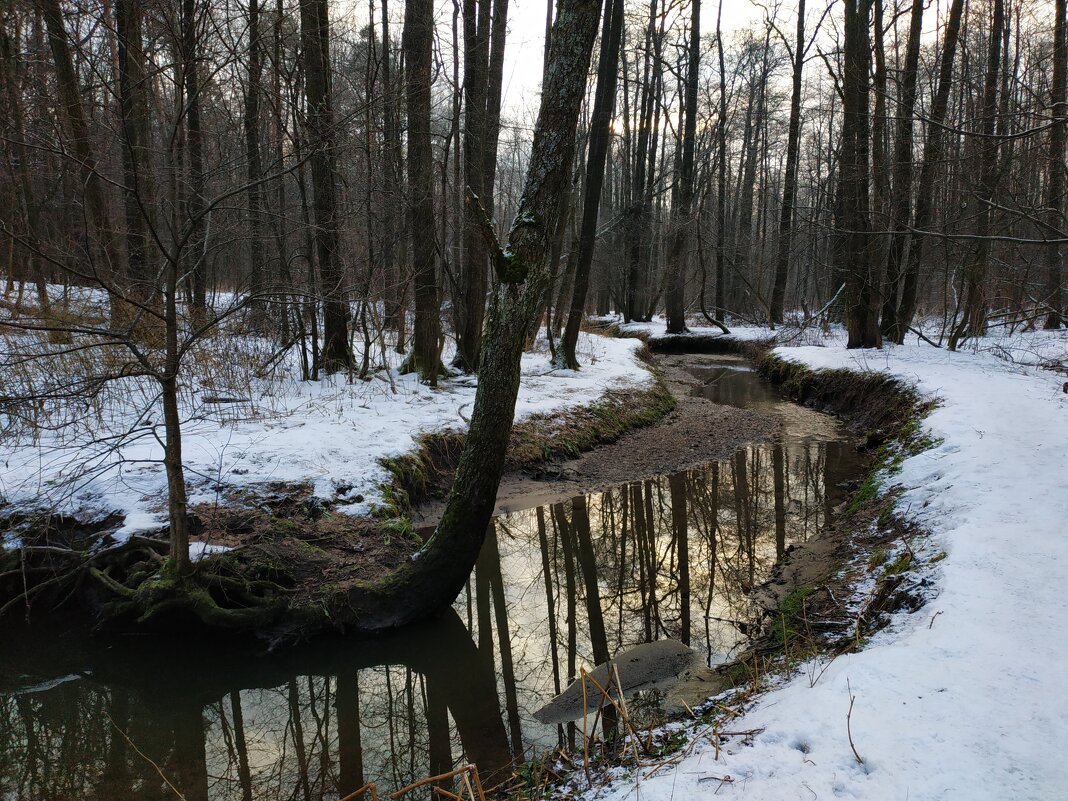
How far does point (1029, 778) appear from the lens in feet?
7.64

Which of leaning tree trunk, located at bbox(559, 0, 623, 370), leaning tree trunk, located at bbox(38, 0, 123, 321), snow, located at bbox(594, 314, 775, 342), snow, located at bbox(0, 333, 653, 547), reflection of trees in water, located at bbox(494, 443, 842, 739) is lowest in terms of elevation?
reflection of trees in water, located at bbox(494, 443, 842, 739)

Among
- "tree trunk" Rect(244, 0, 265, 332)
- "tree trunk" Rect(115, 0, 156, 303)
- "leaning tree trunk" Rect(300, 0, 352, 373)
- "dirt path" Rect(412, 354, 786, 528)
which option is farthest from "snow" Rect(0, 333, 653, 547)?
"tree trunk" Rect(244, 0, 265, 332)

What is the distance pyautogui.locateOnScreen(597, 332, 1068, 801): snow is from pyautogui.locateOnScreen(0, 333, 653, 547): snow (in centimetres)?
365

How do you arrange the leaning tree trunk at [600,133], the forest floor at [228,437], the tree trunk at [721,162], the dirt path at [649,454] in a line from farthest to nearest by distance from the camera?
the tree trunk at [721,162] → the leaning tree trunk at [600,133] → the dirt path at [649,454] → the forest floor at [228,437]

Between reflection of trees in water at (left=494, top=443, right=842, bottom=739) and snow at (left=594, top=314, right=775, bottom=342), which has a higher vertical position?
snow at (left=594, top=314, right=775, bottom=342)

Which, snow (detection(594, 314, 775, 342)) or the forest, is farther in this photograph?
snow (detection(594, 314, 775, 342))

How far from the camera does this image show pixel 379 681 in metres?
4.38

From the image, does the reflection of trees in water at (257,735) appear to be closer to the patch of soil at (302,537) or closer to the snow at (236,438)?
the patch of soil at (302,537)

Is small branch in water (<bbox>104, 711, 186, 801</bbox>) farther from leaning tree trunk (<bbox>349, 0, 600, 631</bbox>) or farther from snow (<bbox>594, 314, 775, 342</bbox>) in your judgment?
snow (<bbox>594, 314, 775, 342</bbox>)

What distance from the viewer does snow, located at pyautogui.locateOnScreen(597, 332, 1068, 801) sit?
2.40 metres

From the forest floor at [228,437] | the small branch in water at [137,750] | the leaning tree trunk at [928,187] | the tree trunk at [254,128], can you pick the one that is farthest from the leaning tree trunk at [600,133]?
the small branch in water at [137,750]

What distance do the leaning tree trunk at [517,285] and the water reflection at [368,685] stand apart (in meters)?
0.87

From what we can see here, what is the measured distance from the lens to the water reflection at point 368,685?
3549 mm

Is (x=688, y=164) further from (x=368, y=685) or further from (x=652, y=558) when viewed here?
(x=368, y=685)
